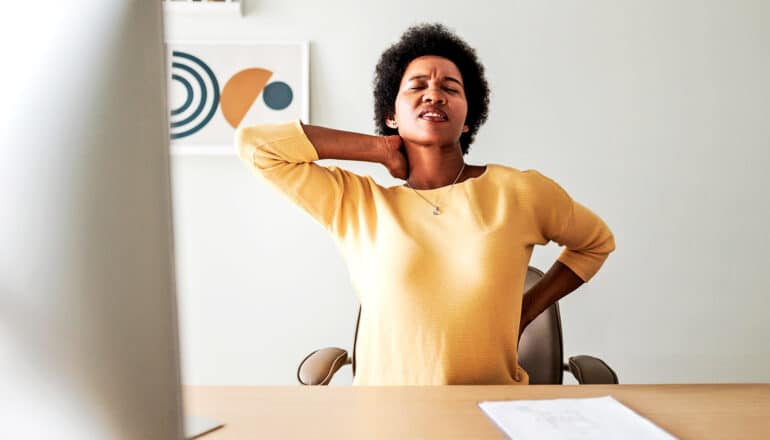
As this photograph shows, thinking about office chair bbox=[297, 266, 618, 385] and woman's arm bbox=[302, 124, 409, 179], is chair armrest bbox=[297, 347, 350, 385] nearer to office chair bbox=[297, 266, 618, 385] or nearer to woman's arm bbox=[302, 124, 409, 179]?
office chair bbox=[297, 266, 618, 385]

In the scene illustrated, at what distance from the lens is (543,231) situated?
1.41 meters

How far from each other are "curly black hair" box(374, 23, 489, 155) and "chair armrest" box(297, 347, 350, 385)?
0.62m

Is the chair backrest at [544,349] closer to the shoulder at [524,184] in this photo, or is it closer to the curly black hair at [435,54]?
the shoulder at [524,184]

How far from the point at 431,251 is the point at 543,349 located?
0.52m

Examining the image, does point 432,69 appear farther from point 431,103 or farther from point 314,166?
point 314,166

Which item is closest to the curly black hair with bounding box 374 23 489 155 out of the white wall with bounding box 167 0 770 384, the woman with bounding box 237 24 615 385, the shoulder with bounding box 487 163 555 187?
the woman with bounding box 237 24 615 385

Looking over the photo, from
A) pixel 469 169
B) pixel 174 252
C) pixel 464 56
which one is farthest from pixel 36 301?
pixel 464 56

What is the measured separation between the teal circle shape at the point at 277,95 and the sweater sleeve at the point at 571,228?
4.13ft

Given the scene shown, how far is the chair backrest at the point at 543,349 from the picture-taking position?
154cm

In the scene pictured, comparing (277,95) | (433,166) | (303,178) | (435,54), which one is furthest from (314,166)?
A: (277,95)

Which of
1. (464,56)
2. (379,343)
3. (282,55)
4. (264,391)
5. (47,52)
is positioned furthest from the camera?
(282,55)

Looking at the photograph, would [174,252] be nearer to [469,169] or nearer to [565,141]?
[469,169]

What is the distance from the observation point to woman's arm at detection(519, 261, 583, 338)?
1.48 m

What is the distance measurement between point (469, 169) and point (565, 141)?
3.77 ft
